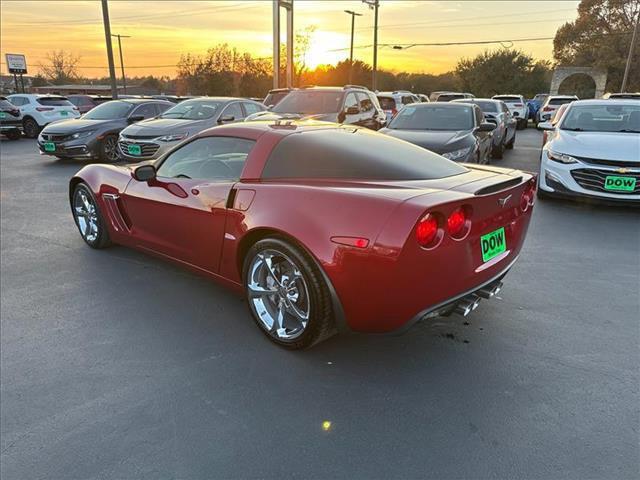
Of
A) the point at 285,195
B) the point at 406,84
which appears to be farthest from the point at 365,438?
the point at 406,84

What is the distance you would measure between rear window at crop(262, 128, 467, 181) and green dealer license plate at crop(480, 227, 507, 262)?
0.54 m

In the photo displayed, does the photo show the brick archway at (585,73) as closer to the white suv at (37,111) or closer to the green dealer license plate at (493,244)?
the white suv at (37,111)

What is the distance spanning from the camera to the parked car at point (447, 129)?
718 cm

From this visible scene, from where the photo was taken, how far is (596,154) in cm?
604

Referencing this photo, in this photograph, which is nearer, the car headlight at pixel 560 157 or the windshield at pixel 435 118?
the car headlight at pixel 560 157

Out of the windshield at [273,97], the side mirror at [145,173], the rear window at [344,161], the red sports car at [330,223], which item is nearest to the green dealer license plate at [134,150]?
the windshield at [273,97]

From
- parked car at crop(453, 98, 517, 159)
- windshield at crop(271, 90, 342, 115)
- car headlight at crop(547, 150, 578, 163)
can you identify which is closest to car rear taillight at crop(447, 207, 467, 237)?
car headlight at crop(547, 150, 578, 163)

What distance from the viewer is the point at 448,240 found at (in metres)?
2.39

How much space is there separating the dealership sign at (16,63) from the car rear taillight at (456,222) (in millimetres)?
37124

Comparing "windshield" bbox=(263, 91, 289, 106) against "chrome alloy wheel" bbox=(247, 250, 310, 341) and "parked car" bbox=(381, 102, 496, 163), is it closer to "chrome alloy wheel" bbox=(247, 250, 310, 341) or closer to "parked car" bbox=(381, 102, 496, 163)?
"parked car" bbox=(381, 102, 496, 163)

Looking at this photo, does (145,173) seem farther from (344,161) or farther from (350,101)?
(350,101)

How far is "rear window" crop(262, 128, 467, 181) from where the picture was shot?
294 centimetres

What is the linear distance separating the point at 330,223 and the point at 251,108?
9161 millimetres

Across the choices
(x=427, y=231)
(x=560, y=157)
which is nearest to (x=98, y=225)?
(x=427, y=231)
